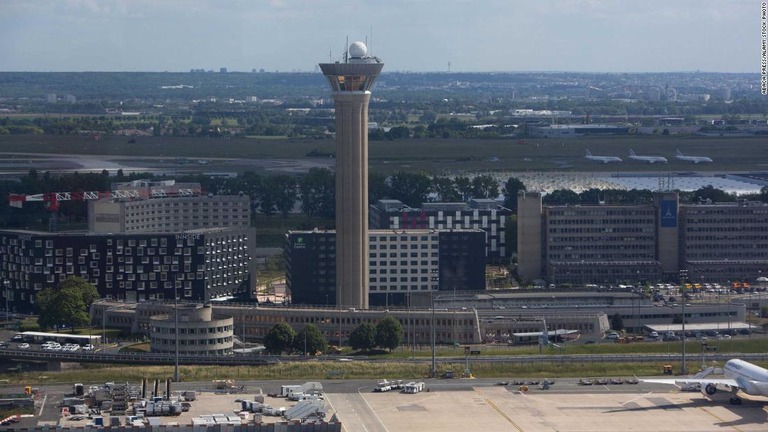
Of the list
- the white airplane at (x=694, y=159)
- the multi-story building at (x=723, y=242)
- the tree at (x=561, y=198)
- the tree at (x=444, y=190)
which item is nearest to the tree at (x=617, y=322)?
the multi-story building at (x=723, y=242)

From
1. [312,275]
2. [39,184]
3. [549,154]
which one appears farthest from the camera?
[549,154]

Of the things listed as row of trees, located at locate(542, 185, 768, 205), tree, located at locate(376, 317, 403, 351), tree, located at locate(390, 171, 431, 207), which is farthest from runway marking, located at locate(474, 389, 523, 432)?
tree, located at locate(390, 171, 431, 207)

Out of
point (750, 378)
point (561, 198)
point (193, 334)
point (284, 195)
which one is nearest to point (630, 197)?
point (561, 198)

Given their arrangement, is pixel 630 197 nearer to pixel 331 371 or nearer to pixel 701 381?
pixel 331 371

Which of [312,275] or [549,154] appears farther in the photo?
[549,154]

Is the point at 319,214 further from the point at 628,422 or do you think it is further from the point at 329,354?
the point at 628,422

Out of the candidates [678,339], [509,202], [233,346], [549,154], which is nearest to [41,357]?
[233,346]

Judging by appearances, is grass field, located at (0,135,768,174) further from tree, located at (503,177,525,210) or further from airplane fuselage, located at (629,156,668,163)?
tree, located at (503,177,525,210)
